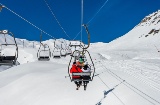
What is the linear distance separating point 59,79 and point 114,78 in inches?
239

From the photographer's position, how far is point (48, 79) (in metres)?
32.4

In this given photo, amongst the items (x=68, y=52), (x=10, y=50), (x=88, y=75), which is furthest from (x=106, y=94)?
(x=10, y=50)

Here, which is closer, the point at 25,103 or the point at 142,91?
the point at 142,91

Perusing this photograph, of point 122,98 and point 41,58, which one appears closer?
point 122,98

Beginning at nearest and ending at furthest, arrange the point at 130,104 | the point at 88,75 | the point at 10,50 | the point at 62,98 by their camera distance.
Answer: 1. the point at 88,75
2. the point at 130,104
3. the point at 62,98
4. the point at 10,50

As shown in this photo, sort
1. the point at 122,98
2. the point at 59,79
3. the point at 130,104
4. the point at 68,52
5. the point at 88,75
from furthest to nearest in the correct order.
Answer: the point at 68,52 → the point at 59,79 → the point at 122,98 → the point at 130,104 → the point at 88,75

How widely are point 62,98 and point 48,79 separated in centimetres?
753

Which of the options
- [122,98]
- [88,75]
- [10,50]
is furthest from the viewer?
[10,50]

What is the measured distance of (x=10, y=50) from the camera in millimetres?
115938

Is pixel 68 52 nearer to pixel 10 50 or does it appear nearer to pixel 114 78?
pixel 114 78

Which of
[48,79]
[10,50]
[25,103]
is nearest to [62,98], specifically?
[25,103]

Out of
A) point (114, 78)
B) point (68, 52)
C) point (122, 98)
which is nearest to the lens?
point (122, 98)

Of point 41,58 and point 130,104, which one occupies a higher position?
point 41,58

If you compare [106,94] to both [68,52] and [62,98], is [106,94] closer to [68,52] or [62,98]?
[62,98]
